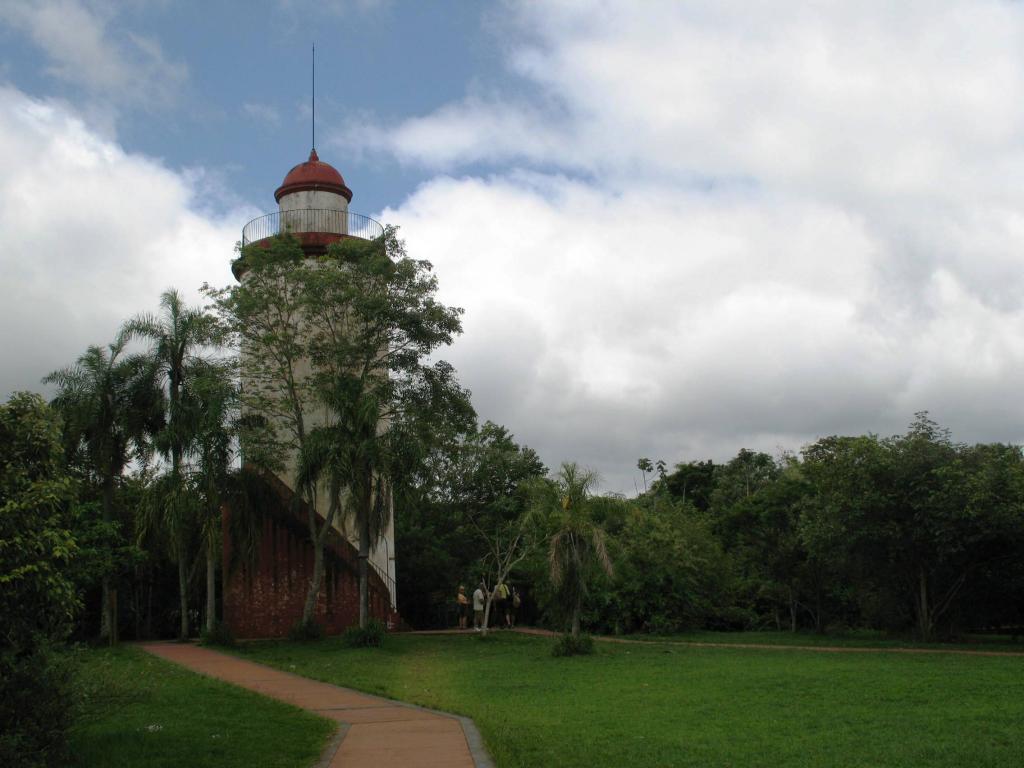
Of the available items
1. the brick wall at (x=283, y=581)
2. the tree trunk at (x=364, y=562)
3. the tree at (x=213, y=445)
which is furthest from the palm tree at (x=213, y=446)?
the tree trunk at (x=364, y=562)

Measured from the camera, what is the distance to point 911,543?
65.0ft

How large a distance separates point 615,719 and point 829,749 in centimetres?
265

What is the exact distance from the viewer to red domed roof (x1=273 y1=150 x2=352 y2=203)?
2766 cm

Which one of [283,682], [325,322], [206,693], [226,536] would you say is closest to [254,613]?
[226,536]

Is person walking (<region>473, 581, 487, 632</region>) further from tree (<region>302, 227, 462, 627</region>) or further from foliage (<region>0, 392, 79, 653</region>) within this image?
foliage (<region>0, 392, 79, 653</region>)

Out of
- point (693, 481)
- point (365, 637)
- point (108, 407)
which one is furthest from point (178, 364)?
point (693, 481)

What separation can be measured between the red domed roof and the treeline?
9.16 m

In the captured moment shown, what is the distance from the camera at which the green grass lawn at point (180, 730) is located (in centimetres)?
814

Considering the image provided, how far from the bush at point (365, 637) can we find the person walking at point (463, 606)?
690 centimetres

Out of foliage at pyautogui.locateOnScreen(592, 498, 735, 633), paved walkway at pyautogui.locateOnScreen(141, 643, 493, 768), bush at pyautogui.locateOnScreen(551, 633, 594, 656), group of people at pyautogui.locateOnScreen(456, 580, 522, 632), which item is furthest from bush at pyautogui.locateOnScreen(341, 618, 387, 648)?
foliage at pyautogui.locateOnScreen(592, 498, 735, 633)

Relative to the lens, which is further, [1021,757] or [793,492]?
[793,492]

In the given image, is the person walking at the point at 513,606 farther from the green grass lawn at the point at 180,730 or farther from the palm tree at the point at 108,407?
the green grass lawn at the point at 180,730

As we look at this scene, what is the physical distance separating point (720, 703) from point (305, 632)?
549 inches

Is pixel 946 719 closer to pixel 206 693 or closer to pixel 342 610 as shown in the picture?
pixel 206 693
